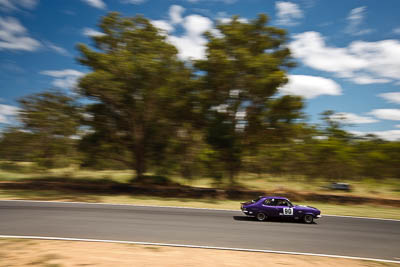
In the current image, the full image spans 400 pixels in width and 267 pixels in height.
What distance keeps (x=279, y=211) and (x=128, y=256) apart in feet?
24.5

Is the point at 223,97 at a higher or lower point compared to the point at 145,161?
higher

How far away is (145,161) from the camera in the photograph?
2436cm

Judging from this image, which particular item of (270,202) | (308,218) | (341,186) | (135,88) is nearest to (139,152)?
(135,88)

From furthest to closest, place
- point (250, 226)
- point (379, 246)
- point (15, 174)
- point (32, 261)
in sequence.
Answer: point (15, 174)
point (250, 226)
point (379, 246)
point (32, 261)

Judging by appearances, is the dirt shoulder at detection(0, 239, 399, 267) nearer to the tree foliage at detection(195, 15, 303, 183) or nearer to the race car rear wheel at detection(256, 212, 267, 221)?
the race car rear wheel at detection(256, 212, 267, 221)

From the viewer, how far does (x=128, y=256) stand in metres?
6.83

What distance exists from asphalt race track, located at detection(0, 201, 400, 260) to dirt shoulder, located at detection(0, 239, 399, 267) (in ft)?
2.70

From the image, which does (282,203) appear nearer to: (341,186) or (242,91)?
(242,91)

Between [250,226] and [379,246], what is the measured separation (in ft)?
15.0

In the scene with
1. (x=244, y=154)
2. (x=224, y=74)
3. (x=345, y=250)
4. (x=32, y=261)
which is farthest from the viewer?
(x=244, y=154)

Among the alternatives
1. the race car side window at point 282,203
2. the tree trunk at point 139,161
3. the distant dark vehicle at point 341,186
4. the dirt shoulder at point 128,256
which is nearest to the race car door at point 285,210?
the race car side window at point 282,203

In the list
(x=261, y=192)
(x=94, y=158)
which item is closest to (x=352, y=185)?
(x=261, y=192)

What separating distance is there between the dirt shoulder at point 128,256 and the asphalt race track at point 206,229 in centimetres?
82

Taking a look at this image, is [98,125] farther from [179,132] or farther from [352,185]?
[352,185]
